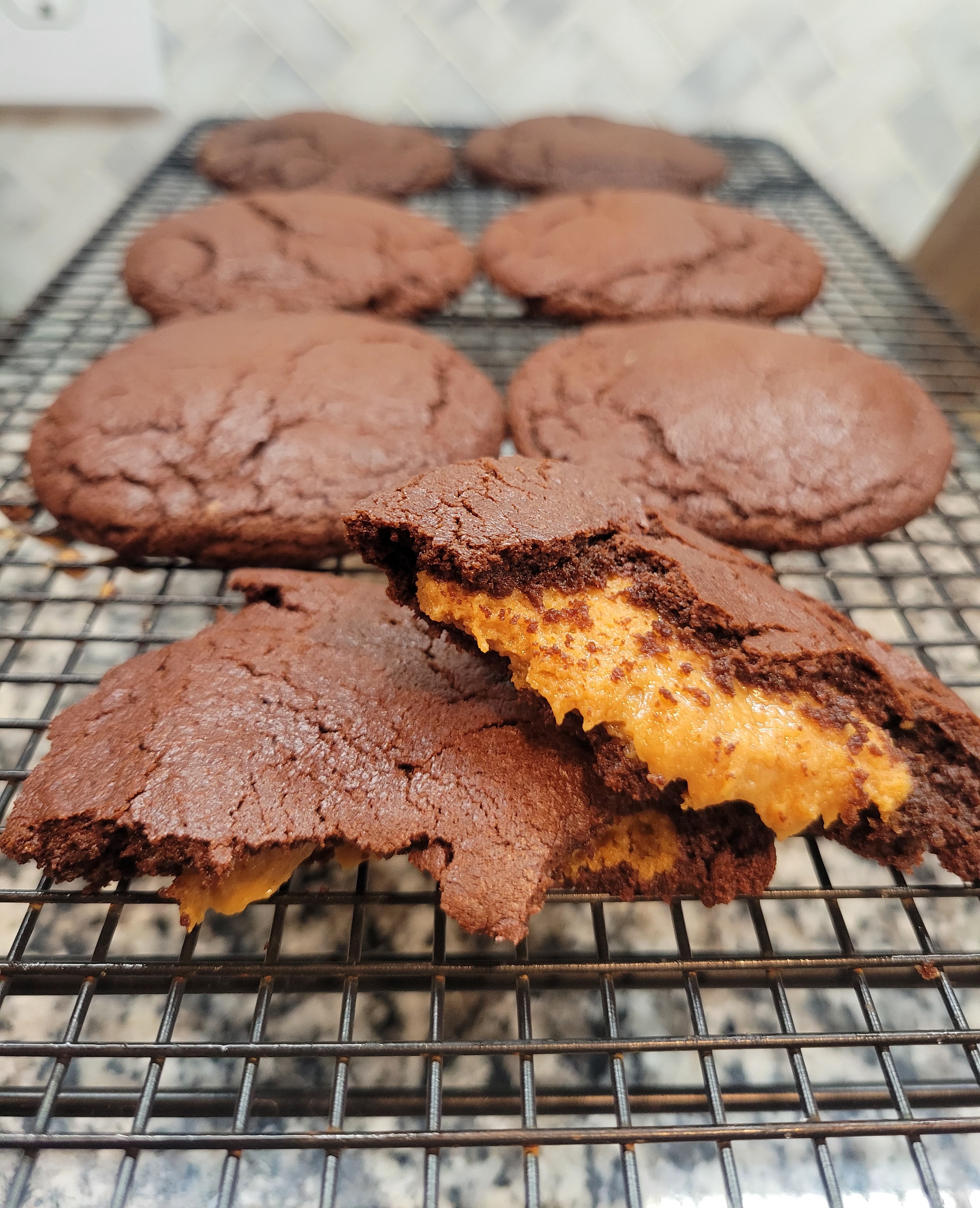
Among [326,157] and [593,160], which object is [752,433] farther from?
[326,157]

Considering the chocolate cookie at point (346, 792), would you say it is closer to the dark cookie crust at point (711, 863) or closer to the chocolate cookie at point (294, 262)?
the dark cookie crust at point (711, 863)

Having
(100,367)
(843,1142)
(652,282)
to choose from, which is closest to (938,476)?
(652,282)

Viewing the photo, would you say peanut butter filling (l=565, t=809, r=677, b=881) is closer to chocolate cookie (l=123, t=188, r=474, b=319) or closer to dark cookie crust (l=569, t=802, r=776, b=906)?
dark cookie crust (l=569, t=802, r=776, b=906)

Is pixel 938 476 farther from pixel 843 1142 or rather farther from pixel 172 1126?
pixel 172 1126

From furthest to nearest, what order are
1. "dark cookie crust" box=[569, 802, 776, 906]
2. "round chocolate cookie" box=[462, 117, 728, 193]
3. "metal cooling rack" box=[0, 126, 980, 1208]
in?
1. "round chocolate cookie" box=[462, 117, 728, 193]
2. "dark cookie crust" box=[569, 802, 776, 906]
3. "metal cooling rack" box=[0, 126, 980, 1208]

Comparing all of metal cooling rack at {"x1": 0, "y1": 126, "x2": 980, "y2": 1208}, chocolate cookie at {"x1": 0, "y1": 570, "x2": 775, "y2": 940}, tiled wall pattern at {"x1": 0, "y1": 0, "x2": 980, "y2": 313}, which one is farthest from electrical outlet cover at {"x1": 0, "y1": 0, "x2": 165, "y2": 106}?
chocolate cookie at {"x1": 0, "y1": 570, "x2": 775, "y2": 940}

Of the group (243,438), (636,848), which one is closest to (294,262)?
(243,438)
